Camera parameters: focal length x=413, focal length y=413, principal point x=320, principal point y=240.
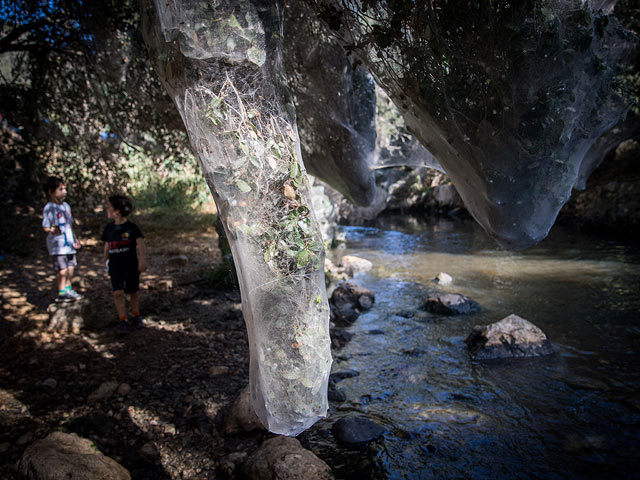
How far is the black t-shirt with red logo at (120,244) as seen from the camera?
4684 millimetres

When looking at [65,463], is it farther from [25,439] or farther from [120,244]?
[120,244]

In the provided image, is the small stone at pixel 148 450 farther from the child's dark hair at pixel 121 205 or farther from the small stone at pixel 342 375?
the child's dark hair at pixel 121 205

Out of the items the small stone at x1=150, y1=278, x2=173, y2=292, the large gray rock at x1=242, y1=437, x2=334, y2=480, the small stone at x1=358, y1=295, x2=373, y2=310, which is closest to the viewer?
the large gray rock at x1=242, y1=437, x2=334, y2=480

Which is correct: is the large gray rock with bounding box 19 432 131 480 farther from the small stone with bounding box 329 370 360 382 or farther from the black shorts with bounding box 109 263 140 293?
the black shorts with bounding box 109 263 140 293

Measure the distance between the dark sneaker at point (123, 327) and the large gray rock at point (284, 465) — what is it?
8.79ft

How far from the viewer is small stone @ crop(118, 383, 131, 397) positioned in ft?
11.2

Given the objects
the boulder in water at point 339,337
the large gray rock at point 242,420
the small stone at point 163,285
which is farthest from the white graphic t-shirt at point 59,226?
the boulder in water at point 339,337

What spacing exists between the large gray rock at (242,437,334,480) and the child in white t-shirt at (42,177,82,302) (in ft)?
11.4

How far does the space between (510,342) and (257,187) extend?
144 inches

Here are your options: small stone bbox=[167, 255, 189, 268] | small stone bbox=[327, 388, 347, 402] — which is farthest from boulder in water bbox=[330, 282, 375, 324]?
small stone bbox=[167, 255, 189, 268]

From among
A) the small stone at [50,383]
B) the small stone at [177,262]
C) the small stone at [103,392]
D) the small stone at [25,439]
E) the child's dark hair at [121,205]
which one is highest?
the child's dark hair at [121,205]

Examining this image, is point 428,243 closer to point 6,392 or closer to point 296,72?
point 296,72

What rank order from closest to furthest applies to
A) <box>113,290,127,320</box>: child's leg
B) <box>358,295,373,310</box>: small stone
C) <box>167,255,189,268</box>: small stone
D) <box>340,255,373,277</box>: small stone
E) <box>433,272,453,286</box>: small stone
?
1. <box>113,290,127,320</box>: child's leg
2. <box>358,295,373,310</box>: small stone
3. <box>433,272,453,286</box>: small stone
4. <box>167,255,189,268</box>: small stone
5. <box>340,255,373,277</box>: small stone

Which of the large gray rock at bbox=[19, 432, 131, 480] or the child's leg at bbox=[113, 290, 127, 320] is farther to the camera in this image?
the child's leg at bbox=[113, 290, 127, 320]
